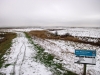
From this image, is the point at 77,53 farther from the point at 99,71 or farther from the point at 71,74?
the point at 99,71

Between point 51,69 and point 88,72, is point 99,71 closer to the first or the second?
point 88,72

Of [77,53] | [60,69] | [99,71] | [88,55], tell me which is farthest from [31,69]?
[99,71]

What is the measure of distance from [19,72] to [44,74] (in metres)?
1.63

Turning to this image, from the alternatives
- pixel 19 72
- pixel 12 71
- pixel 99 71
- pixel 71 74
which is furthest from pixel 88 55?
pixel 12 71

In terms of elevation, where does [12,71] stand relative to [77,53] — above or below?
below

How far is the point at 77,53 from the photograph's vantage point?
20.4ft

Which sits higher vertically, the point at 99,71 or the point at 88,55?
the point at 88,55

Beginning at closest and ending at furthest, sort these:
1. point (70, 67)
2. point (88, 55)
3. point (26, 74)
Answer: point (88, 55)
point (26, 74)
point (70, 67)

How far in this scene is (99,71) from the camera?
7676mm

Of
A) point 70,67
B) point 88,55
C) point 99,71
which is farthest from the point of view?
point 70,67

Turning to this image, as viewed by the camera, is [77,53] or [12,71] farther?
[12,71]

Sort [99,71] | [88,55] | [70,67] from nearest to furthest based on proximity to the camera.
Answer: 1. [88,55]
2. [99,71]
3. [70,67]

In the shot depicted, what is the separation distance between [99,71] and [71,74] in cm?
208

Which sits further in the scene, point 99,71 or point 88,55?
point 99,71
